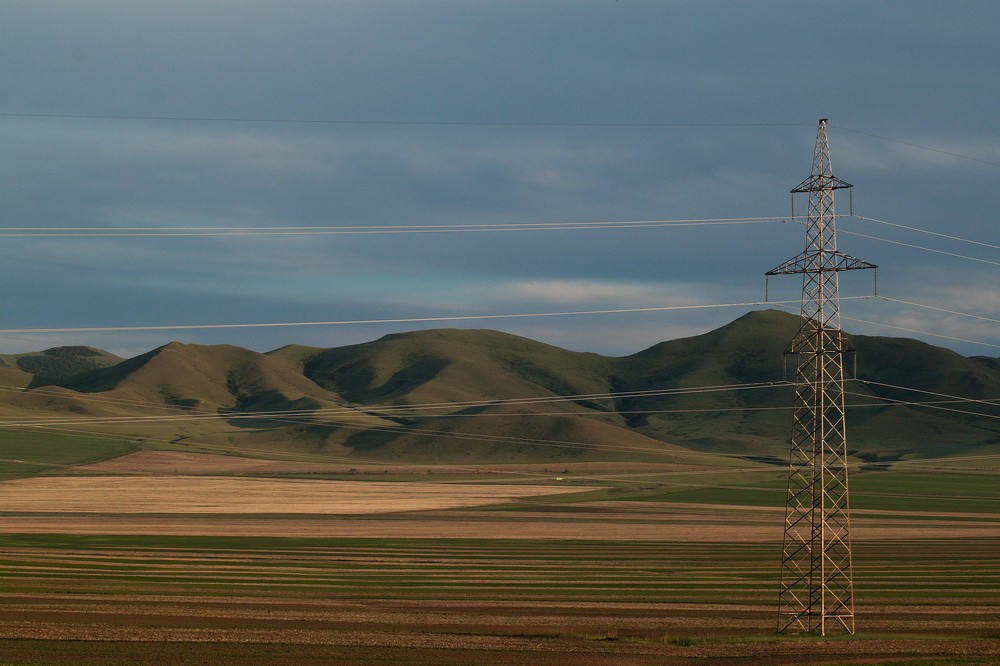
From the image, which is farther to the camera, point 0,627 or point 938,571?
point 938,571

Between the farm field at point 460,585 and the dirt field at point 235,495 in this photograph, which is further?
the dirt field at point 235,495

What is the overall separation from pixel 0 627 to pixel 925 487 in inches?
5952

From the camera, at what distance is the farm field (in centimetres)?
4000

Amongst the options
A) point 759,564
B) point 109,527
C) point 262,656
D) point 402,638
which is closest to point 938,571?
point 759,564

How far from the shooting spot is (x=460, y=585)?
5838cm

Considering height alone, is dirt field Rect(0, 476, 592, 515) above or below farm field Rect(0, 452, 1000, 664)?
below

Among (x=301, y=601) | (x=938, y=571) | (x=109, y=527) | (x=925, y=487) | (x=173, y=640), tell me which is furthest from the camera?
(x=925, y=487)

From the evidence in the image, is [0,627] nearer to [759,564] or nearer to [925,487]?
[759,564]

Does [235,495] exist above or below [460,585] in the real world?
below

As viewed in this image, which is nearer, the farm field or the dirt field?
the farm field

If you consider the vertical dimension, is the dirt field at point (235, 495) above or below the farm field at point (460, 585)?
below

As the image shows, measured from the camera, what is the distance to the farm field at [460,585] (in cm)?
4000

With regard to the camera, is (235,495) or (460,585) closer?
(460,585)

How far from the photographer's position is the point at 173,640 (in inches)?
1607
